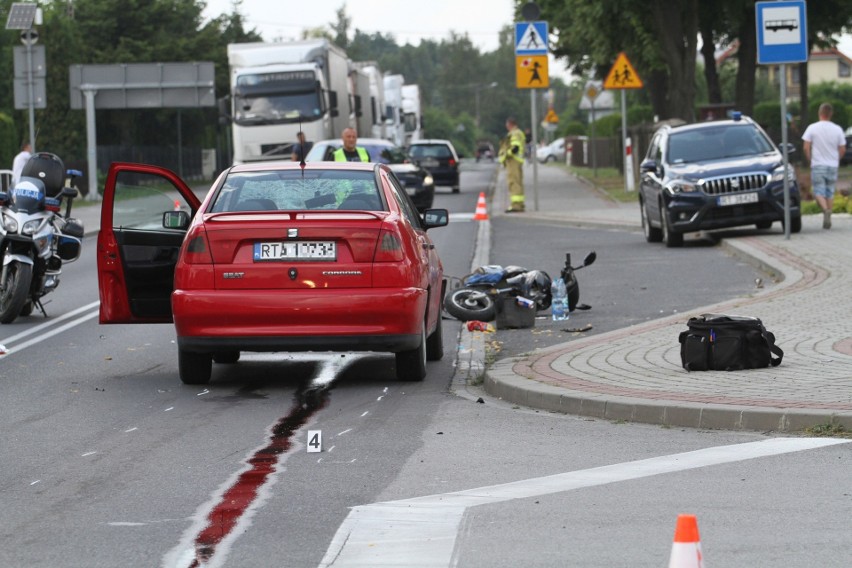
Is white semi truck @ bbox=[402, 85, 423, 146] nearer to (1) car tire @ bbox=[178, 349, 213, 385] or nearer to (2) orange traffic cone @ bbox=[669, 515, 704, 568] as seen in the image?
(1) car tire @ bbox=[178, 349, 213, 385]

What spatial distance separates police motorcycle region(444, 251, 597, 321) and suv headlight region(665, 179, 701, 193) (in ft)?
26.8

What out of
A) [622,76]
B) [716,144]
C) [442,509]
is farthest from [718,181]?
[442,509]

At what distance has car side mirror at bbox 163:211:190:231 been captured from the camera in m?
11.1

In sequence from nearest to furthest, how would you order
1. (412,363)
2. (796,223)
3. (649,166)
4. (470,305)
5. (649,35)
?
(412,363), (470,305), (796,223), (649,166), (649,35)

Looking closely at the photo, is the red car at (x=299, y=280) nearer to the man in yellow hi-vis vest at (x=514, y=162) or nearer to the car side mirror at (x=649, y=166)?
the car side mirror at (x=649, y=166)

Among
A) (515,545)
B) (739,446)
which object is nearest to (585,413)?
(739,446)

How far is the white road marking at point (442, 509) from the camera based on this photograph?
5.70 meters

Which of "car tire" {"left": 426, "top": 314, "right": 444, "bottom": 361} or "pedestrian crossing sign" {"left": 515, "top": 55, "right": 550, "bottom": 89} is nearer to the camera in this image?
"car tire" {"left": 426, "top": 314, "right": 444, "bottom": 361}

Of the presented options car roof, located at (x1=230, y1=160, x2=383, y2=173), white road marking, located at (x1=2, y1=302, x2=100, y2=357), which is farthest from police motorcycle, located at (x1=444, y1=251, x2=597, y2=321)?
white road marking, located at (x1=2, y1=302, x2=100, y2=357)

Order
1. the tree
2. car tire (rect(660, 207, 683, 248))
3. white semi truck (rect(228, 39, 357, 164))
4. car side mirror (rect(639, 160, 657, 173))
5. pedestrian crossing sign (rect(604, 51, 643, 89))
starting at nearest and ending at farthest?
car tire (rect(660, 207, 683, 248))
car side mirror (rect(639, 160, 657, 173))
pedestrian crossing sign (rect(604, 51, 643, 89))
white semi truck (rect(228, 39, 357, 164))
the tree

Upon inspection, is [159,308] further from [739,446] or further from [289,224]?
[739,446]

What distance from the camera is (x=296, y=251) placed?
10.2m

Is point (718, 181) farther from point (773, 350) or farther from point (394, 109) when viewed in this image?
point (394, 109)

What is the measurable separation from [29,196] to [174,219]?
4644 mm
